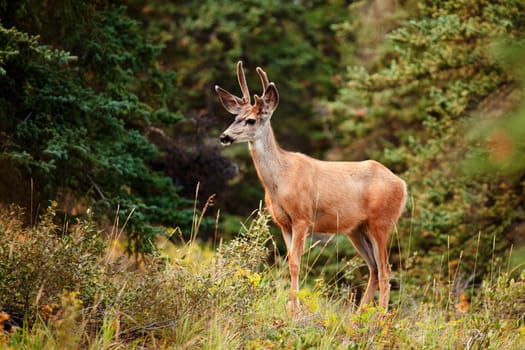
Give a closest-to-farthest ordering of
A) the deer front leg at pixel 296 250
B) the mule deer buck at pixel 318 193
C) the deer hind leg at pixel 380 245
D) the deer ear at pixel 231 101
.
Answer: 1. the deer front leg at pixel 296 250
2. the mule deer buck at pixel 318 193
3. the deer hind leg at pixel 380 245
4. the deer ear at pixel 231 101

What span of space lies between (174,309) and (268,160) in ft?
10.1

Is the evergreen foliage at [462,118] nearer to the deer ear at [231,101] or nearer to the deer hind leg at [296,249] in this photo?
the deer hind leg at [296,249]

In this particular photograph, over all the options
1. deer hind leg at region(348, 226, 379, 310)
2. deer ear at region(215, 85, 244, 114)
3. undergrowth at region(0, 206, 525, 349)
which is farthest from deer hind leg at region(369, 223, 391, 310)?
deer ear at region(215, 85, 244, 114)

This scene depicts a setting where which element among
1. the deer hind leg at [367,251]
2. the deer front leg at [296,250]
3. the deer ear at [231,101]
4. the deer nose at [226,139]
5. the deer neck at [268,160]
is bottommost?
the deer hind leg at [367,251]

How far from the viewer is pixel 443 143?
481 inches

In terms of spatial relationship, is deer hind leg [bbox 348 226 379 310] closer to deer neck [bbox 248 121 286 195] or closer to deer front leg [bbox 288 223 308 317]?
deer front leg [bbox 288 223 308 317]

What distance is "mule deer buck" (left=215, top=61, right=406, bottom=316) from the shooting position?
8578mm

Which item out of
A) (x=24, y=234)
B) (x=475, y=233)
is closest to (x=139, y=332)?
(x=24, y=234)

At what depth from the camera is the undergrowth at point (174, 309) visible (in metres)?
5.67

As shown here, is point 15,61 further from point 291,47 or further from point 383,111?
point 291,47

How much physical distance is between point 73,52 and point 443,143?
5.94 m

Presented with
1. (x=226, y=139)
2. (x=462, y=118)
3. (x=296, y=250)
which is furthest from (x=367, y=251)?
(x=462, y=118)

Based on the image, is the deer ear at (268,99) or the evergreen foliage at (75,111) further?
the deer ear at (268,99)

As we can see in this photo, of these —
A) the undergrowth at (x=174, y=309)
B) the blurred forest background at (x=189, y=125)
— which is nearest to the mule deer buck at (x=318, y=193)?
the blurred forest background at (x=189, y=125)
